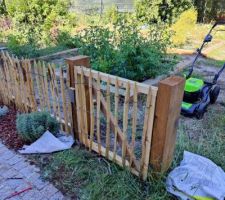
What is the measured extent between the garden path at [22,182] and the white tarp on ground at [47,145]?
133 millimetres

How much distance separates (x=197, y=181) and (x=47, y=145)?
1.64 metres

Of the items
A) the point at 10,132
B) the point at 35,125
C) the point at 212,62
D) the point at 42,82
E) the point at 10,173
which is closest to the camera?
the point at 10,173

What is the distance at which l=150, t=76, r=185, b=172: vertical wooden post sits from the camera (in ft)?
6.37

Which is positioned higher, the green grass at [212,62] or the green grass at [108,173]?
the green grass at [212,62]

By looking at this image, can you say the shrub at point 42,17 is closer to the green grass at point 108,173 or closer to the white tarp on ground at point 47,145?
the white tarp on ground at point 47,145

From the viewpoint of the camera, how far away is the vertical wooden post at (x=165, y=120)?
1.94 metres

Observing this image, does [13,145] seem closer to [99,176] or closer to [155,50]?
[99,176]

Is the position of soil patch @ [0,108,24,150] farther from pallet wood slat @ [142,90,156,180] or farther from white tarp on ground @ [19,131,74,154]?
pallet wood slat @ [142,90,156,180]

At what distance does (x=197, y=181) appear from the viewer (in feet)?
6.86

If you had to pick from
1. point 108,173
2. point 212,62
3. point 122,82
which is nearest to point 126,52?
point 122,82

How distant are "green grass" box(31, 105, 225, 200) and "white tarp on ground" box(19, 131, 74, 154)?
0.08 metres

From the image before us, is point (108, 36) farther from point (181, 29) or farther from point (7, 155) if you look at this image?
point (181, 29)

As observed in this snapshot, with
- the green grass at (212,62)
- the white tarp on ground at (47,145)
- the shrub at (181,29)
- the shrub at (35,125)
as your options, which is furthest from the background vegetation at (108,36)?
the white tarp on ground at (47,145)

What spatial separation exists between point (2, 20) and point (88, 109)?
7.44 meters
